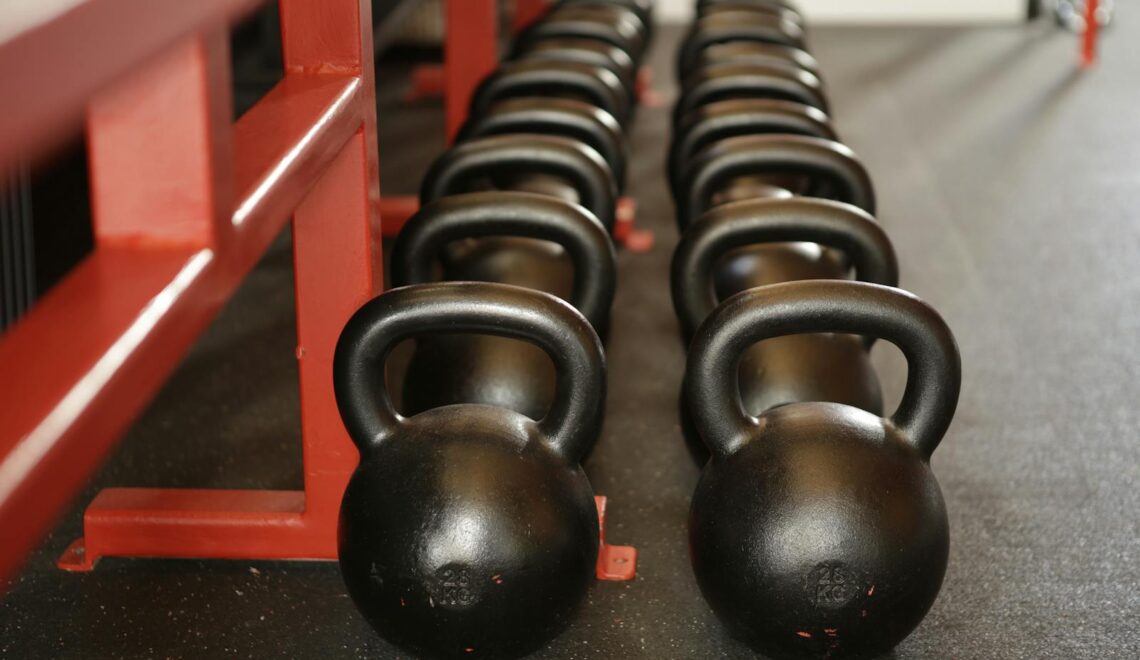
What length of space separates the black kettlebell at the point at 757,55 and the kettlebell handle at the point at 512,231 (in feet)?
4.58

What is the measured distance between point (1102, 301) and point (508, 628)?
2.13 m

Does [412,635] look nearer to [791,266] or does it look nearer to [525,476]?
[525,476]

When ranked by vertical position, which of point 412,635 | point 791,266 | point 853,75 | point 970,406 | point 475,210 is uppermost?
point 475,210

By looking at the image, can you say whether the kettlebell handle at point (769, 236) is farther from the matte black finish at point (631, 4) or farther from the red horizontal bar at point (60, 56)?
A: the matte black finish at point (631, 4)

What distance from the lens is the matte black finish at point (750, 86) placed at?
9.83ft

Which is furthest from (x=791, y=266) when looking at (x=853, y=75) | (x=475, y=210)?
(x=853, y=75)

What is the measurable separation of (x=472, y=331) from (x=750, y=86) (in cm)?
151

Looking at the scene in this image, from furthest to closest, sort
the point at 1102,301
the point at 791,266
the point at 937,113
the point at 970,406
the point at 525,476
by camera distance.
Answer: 1. the point at 937,113
2. the point at 1102,301
3. the point at 970,406
4. the point at 791,266
5. the point at 525,476

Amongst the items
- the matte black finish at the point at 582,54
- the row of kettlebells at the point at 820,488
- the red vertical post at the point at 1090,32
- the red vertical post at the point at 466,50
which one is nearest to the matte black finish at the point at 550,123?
the matte black finish at the point at 582,54

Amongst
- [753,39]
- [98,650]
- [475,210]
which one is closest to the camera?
[98,650]

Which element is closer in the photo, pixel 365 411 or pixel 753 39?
pixel 365 411

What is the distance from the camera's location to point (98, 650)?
183 centimetres

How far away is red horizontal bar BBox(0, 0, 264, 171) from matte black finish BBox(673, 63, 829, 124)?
7.09 ft

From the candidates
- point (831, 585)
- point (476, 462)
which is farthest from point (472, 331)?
point (831, 585)
